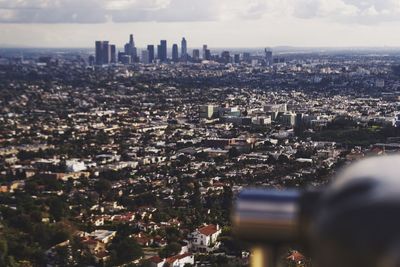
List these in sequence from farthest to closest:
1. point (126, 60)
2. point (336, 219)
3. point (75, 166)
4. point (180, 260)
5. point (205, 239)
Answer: point (126, 60) < point (75, 166) < point (205, 239) < point (180, 260) < point (336, 219)

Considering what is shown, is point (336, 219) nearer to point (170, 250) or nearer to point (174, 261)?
point (174, 261)

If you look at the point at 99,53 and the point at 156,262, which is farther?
the point at 99,53

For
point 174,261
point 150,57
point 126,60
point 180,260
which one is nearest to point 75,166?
point 180,260

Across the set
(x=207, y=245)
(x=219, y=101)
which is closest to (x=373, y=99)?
(x=219, y=101)

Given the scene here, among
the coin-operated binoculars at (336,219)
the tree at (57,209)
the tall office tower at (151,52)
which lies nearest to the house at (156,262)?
the tree at (57,209)

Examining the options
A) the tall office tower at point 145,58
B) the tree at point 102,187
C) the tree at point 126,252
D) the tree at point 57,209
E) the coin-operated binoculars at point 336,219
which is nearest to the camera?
the coin-operated binoculars at point 336,219

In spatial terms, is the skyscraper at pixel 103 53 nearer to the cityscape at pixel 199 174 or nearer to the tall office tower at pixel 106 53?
the tall office tower at pixel 106 53

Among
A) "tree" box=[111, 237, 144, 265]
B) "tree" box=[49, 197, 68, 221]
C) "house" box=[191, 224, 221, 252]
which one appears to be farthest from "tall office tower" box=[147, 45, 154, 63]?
"tree" box=[111, 237, 144, 265]
